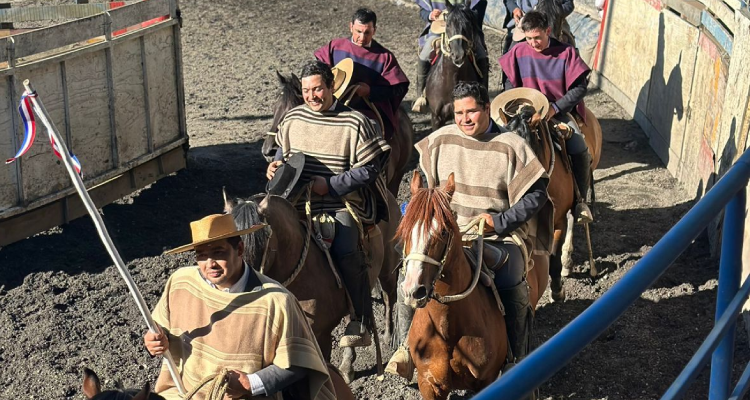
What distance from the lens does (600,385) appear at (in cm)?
716

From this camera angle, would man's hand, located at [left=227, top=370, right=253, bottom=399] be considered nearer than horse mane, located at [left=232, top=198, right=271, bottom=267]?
Yes

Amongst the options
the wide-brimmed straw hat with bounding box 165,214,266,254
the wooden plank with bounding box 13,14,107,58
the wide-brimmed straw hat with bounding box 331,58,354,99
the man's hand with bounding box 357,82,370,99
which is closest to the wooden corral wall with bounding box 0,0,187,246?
the wooden plank with bounding box 13,14,107,58

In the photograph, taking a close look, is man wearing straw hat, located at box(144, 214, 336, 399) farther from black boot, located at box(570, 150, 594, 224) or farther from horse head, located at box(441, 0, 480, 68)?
horse head, located at box(441, 0, 480, 68)

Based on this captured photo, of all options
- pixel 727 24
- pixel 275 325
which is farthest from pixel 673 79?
pixel 275 325

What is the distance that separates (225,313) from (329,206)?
8.64 feet

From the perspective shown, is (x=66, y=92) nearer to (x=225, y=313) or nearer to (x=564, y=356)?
(x=225, y=313)

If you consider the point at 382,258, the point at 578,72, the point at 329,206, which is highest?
the point at 578,72

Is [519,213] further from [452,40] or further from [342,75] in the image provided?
[452,40]

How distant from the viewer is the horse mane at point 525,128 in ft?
24.4

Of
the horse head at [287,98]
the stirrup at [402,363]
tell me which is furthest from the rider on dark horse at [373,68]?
the stirrup at [402,363]

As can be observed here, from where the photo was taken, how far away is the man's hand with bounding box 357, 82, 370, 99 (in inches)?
348

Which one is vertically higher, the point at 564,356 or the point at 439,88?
the point at 564,356

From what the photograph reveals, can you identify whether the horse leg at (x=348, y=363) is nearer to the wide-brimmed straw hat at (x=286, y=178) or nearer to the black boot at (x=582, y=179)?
the wide-brimmed straw hat at (x=286, y=178)

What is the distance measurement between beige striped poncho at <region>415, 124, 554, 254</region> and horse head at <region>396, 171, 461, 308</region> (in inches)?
33.3
